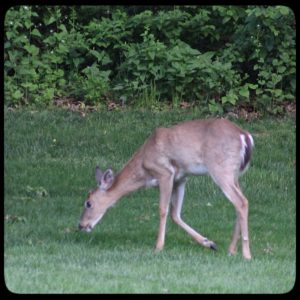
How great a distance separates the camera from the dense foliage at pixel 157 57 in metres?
15.8

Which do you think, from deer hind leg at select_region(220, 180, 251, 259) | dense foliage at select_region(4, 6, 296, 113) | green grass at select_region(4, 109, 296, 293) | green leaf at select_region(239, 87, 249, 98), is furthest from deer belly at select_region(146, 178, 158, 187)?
green leaf at select_region(239, 87, 249, 98)

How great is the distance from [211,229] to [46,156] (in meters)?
3.77

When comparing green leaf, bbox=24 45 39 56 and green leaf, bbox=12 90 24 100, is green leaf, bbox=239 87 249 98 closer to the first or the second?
green leaf, bbox=24 45 39 56

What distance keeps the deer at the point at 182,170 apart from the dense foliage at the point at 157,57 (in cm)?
570

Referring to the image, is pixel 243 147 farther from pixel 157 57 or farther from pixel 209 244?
pixel 157 57

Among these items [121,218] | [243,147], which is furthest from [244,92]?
[243,147]

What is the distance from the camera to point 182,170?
31.7ft

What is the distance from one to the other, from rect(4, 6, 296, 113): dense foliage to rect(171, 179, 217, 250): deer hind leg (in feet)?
18.4

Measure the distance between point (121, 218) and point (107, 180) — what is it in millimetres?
672

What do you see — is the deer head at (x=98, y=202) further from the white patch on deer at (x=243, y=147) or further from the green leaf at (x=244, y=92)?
the green leaf at (x=244, y=92)

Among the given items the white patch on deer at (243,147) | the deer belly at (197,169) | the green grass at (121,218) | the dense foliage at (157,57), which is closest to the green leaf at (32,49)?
the dense foliage at (157,57)

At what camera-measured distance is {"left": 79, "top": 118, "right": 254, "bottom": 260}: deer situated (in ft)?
30.2

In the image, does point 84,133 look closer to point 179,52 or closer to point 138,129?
point 138,129
